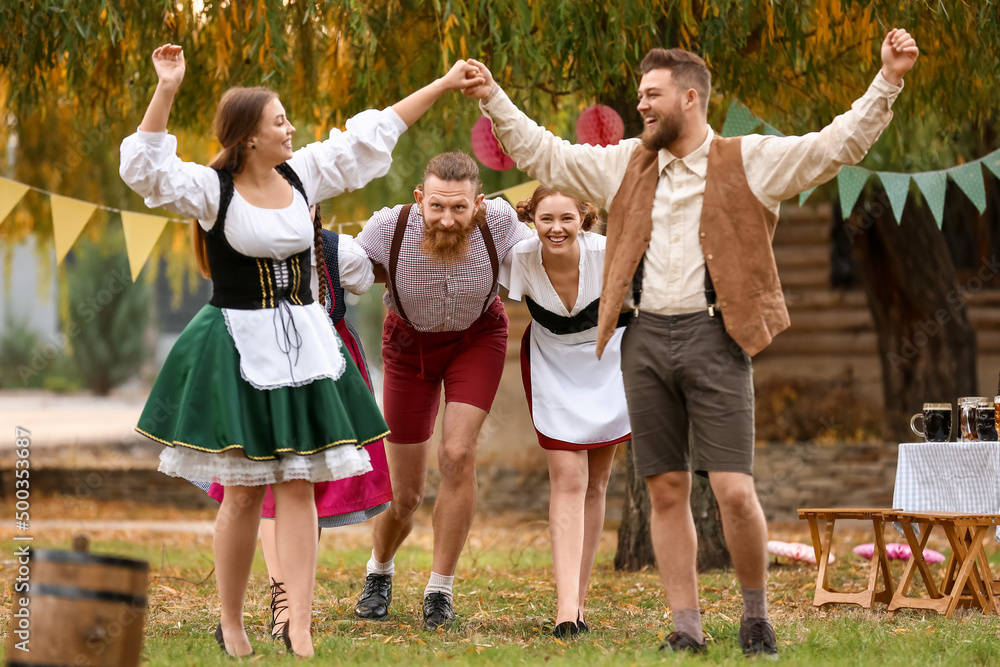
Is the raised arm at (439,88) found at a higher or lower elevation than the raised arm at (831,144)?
higher

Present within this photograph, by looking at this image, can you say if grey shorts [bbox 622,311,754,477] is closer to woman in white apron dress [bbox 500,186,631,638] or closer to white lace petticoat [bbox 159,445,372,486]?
woman in white apron dress [bbox 500,186,631,638]

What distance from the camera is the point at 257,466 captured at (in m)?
3.27

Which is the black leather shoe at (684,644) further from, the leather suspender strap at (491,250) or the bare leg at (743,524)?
the leather suspender strap at (491,250)

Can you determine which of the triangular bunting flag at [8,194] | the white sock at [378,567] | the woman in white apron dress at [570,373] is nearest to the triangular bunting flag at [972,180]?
the woman in white apron dress at [570,373]

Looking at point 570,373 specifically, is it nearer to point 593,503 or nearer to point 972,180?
point 593,503

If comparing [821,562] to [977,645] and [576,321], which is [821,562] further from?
[576,321]

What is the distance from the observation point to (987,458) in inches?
188

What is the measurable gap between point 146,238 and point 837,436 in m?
7.34

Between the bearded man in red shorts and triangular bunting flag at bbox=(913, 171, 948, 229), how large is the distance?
258 centimetres

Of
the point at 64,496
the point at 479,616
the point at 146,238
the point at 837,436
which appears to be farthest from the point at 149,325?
the point at 479,616

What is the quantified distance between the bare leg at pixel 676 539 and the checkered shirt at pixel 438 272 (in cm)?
113

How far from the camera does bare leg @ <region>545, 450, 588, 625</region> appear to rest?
13.0 feet

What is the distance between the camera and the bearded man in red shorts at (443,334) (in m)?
4.12

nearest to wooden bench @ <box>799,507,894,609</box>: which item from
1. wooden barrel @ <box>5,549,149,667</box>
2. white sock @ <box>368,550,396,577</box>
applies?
white sock @ <box>368,550,396,577</box>
